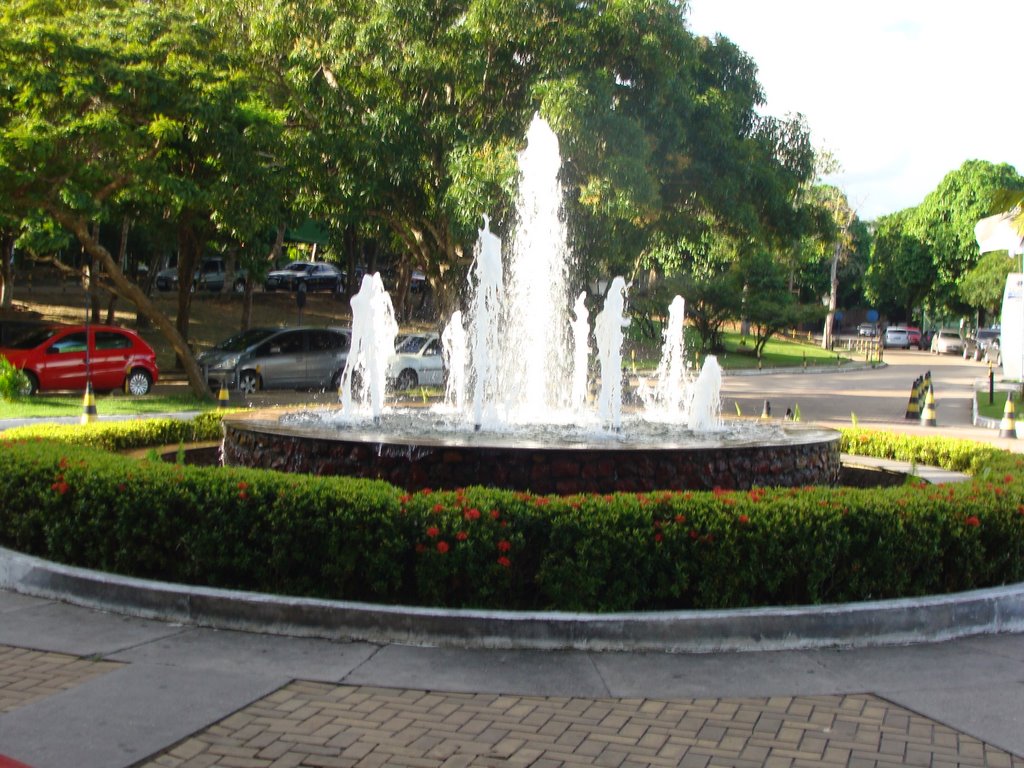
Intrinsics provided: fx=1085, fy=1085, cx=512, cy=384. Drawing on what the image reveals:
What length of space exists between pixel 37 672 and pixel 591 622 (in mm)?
2826

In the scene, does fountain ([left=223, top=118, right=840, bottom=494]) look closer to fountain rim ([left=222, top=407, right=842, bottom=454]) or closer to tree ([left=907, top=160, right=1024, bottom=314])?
fountain rim ([left=222, top=407, right=842, bottom=454])

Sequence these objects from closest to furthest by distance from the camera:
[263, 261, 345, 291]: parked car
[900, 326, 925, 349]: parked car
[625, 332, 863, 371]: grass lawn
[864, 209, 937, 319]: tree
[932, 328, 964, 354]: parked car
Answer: [625, 332, 863, 371]: grass lawn < [263, 261, 345, 291]: parked car < [932, 328, 964, 354]: parked car < [900, 326, 925, 349]: parked car < [864, 209, 937, 319]: tree

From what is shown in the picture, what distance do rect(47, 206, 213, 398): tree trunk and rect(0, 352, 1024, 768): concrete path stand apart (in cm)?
1554

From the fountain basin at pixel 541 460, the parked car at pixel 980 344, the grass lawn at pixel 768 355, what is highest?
the parked car at pixel 980 344

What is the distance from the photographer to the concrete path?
4.53 meters

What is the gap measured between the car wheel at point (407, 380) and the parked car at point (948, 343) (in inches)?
1804

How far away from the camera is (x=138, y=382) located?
22.7 metres

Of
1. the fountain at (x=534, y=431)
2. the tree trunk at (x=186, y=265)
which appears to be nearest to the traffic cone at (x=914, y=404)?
the fountain at (x=534, y=431)

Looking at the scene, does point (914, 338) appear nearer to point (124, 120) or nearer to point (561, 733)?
point (124, 120)

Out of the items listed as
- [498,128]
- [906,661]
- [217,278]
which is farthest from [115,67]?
[217,278]

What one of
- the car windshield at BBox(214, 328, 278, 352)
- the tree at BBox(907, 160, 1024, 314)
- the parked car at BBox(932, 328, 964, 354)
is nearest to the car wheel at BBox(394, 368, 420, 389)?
the car windshield at BBox(214, 328, 278, 352)

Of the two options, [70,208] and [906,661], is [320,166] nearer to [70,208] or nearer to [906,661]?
[70,208]

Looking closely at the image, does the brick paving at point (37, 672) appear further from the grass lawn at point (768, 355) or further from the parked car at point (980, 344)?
the parked car at point (980, 344)

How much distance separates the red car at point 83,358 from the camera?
21078 millimetres
